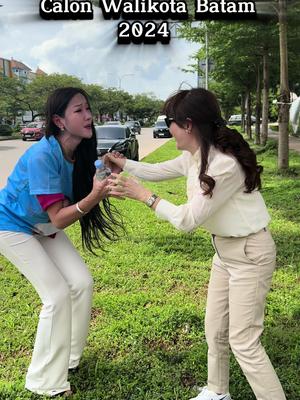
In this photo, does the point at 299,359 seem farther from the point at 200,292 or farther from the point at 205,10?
the point at 205,10

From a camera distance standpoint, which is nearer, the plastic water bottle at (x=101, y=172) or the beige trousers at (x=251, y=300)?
the beige trousers at (x=251, y=300)

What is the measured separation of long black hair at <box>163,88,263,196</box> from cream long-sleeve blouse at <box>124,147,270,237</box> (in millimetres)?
29

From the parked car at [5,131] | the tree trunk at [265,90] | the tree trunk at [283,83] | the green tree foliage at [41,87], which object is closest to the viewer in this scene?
the tree trunk at [283,83]

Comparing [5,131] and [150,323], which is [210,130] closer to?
[150,323]

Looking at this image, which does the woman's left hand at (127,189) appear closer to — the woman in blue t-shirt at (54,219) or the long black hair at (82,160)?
the woman in blue t-shirt at (54,219)

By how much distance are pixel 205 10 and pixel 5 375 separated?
29.9ft

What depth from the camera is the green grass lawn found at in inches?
116

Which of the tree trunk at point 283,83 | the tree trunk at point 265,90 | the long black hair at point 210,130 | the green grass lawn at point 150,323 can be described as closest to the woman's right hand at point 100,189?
the long black hair at point 210,130

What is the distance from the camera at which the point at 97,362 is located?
3.15m

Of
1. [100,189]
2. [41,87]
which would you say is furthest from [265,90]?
[41,87]

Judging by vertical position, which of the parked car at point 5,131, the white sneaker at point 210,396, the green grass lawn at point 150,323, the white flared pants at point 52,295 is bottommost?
the parked car at point 5,131

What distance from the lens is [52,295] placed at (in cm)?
265

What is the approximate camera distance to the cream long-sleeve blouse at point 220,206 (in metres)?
2.14

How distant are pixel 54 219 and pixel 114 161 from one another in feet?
1.79
